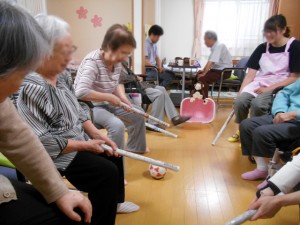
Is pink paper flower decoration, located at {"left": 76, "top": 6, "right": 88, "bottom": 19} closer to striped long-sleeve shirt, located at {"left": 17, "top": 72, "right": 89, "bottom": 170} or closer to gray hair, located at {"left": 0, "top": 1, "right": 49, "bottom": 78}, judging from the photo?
striped long-sleeve shirt, located at {"left": 17, "top": 72, "right": 89, "bottom": 170}

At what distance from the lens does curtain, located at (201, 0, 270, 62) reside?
5.50 meters

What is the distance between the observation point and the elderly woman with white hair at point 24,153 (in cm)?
61

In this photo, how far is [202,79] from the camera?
417 cm

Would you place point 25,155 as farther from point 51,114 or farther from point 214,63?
point 214,63

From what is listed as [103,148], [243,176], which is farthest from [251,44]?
[103,148]

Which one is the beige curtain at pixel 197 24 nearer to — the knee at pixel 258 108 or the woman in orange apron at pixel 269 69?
the woman in orange apron at pixel 269 69

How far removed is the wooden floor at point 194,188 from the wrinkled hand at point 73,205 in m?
0.71

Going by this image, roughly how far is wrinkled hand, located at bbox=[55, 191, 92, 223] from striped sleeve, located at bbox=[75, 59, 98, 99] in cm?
104

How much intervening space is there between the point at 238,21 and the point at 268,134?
14.8 feet

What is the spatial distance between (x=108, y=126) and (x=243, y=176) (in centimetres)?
111

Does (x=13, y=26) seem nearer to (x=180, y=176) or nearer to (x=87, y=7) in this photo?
(x=180, y=176)

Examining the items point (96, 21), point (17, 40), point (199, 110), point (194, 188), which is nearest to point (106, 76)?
point (194, 188)

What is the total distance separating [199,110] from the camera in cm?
346

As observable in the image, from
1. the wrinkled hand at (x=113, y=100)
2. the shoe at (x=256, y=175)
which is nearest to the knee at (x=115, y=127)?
the wrinkled hand at (x=113, y=100)
